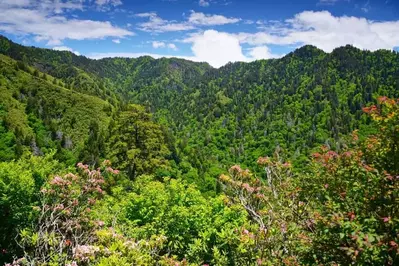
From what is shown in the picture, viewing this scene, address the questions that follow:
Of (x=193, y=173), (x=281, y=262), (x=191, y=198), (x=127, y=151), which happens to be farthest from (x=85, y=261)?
(x=193, y=173)

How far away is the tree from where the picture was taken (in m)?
36.5

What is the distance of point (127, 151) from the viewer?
119 feet

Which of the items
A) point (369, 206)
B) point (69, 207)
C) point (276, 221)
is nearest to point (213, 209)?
point (69, 207)

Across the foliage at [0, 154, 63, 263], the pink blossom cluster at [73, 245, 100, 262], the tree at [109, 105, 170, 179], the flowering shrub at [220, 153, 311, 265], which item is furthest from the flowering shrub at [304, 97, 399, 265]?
the tree at [109, 105, 170, 179]

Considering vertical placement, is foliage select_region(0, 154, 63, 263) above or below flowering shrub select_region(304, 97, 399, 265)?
below

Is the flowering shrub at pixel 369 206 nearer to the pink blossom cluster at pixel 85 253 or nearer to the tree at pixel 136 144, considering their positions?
the pink blossom cluster at pixel 85 253

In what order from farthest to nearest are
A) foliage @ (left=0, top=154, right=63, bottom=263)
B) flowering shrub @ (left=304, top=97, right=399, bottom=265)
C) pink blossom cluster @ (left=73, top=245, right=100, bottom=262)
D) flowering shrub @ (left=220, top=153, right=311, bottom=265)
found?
foliage @ (left=0, top=154, right=63, bottom=263), pink blossom cluster @ (left=73, top=245, right=100, bottom=262), flowering shrub @ (left=220, top=153, right=311, bottom=265), flowering shrub @ (left=304, top=97, right=399, bottom=265)

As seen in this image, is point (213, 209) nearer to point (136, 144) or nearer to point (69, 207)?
point (69, 207)

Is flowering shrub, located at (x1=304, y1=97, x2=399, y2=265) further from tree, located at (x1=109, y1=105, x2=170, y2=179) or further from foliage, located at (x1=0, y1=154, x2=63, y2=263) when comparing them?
tree, located at (x1=109, y1=105, x2=170, y2=179)

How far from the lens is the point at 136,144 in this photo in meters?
37.8

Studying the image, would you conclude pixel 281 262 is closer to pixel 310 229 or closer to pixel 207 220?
pixel 310 229

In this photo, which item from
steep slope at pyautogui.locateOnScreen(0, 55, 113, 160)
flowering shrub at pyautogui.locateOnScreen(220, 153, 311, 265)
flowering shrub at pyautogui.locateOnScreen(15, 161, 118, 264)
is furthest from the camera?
steep slope at pyautogui.locateOnScreen(0, 55, 113, 160)

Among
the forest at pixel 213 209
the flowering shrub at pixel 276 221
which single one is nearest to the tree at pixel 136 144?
the forest at pixel 213 209

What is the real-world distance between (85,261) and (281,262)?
247 inches
